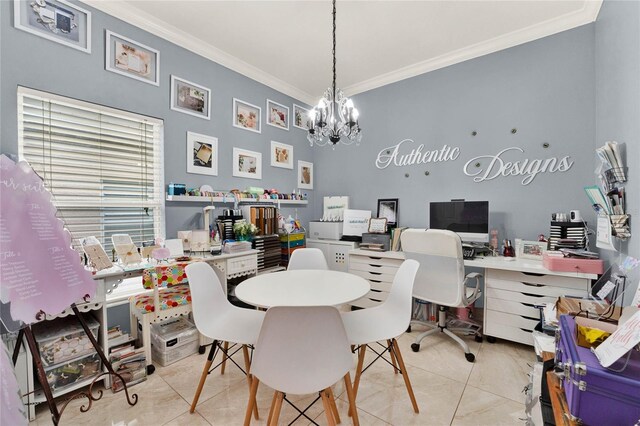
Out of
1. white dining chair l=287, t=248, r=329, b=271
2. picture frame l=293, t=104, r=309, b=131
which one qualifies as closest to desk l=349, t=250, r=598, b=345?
white dining chair l=287, t=248, r=329, b=271

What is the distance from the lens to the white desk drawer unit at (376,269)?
3.09m

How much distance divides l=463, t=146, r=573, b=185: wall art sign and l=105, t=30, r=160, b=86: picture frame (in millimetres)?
3506

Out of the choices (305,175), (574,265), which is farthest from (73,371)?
(574,265)

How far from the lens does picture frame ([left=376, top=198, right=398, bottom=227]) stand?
145 inches

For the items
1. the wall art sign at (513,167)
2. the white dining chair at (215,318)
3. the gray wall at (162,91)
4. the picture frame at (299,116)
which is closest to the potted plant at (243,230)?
the gray wall at (162,91)

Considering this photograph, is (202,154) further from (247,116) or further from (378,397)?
(378,397)

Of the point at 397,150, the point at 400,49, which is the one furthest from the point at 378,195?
the point at 400,49

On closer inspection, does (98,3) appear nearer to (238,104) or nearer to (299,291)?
(238,104)

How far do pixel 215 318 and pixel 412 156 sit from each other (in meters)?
2.99

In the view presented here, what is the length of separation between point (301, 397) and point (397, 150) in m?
3.07

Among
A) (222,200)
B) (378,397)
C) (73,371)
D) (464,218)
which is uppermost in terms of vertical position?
(222,200)

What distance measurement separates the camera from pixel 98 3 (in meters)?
2.25

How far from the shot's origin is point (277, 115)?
390cm

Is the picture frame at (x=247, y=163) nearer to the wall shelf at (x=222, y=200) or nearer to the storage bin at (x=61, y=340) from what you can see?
the wall shelf at (x=222, y=200)
